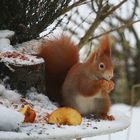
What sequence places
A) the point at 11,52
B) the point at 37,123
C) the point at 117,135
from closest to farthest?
1. the point at 37,123
2. the point at 11,52
3. the point at 117,135

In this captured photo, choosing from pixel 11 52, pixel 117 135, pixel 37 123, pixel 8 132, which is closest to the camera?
pixel 8 132

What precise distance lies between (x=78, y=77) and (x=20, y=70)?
0.51 ft

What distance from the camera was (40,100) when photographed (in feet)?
4.35

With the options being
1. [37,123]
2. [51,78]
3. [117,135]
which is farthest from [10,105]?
[117,135]

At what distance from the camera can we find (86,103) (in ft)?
4.25

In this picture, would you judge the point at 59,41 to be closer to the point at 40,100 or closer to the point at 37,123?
the point at 40,100

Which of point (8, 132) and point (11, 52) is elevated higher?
point (11, 52)

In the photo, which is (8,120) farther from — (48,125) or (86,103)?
(86,103)

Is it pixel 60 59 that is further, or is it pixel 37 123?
pixel 60 59

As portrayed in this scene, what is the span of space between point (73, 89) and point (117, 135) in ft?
4.54

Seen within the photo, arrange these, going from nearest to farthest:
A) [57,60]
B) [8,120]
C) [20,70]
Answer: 1. [8,120]
2. [20,70]
3. [57,60]

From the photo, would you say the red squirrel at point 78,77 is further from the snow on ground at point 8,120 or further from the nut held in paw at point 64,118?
the snow on ground at point 8,120

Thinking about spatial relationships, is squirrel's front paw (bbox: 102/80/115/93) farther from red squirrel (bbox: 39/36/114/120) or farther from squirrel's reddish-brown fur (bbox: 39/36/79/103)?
squirrel's reddish-brown fur (bbox: 39/36/79/103)

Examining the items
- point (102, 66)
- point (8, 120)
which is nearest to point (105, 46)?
point (102, 66)
